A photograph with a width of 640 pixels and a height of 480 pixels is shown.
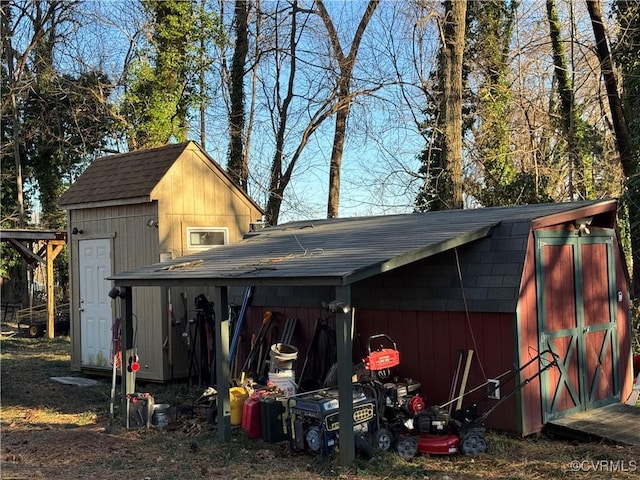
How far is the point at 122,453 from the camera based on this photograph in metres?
6.67

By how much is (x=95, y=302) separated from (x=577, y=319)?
752 cm

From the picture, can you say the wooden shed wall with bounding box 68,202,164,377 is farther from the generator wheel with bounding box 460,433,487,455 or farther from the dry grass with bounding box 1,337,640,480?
the generator wheel with bounding box 460,433,487,455

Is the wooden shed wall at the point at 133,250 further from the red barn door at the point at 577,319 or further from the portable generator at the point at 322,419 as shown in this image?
the red barn door at the point at 577,319

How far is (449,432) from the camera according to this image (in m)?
6.47

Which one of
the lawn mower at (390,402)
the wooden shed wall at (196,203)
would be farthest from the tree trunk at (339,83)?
the lawn mower at (390,402)

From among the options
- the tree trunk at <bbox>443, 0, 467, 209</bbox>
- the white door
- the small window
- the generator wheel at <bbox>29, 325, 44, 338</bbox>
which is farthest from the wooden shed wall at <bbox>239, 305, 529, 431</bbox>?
the generator wheel at <bbox>29, 325, 44, 338</bbox>

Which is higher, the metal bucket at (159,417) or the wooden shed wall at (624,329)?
the wooden shed wall at (624,329)

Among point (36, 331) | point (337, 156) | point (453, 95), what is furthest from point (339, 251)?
point (36, 331)

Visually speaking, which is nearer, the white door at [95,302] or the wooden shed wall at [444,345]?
the wooden shed wall at [444,345]

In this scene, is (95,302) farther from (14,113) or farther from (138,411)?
(14,113)

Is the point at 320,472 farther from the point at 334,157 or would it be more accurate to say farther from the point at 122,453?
the point at 334,157

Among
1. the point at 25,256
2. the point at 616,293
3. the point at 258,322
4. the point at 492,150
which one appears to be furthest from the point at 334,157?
the point at 616,293

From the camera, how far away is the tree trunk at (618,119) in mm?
12891

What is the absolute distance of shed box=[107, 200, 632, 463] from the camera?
6.75 meters
